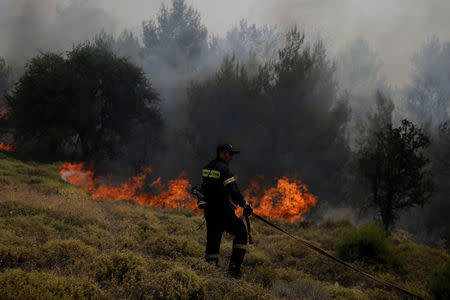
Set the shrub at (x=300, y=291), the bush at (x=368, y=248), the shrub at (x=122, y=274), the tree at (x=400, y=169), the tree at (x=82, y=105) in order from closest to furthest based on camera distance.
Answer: the shrub at (x=122, y=274), the shrub at (x=300, y=291), the bush at (x=368, y=248), the tree at (x=400, y=169), the tree at (x=82, y=105)

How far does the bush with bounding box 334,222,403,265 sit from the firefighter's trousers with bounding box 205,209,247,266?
4525 millimetres

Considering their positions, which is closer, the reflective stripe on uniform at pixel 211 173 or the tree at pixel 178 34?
the reflective stripe on uniform at pixel 211 173

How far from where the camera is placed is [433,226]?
26625 millimetres

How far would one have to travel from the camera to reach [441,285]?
5336 millimetres

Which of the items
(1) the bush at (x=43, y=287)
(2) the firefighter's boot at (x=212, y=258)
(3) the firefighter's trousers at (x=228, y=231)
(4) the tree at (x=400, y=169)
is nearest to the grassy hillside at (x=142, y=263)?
(1) the bush at (x=43, y=287)

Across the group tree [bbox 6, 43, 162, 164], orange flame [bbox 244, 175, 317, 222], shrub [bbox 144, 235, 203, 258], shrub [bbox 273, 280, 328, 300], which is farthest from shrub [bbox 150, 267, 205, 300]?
tree [bbox 6, 43, 162, 164]

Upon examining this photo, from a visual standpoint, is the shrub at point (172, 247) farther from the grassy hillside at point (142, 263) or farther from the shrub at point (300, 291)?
the shrub at point (300, 291)

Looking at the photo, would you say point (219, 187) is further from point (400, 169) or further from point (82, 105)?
point (82, 105)

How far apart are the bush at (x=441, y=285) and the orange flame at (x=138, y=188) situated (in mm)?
14218

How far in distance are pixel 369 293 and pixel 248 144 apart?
17434 mm

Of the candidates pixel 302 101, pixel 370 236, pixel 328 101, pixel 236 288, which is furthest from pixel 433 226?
pixel 236 288

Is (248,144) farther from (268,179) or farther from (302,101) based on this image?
(302,101)

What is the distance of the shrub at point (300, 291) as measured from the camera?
5012 mm

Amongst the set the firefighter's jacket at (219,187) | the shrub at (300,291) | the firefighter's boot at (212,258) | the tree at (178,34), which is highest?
the tree at (178,34)
